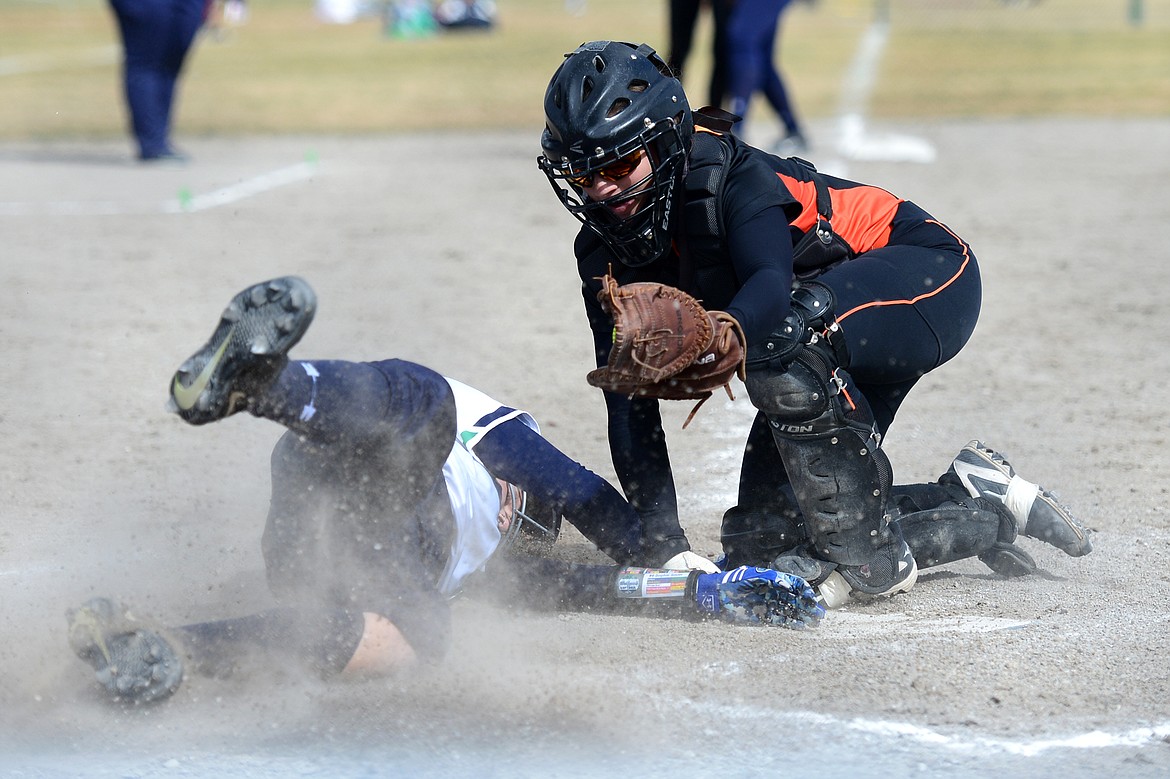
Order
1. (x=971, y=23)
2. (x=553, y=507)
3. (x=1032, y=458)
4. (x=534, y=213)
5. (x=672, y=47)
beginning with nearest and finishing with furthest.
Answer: (x=553, y=507) < (x=1032, y=458) < (x=534, y=213) < (x=672, y=47) < (x=971, y=23)

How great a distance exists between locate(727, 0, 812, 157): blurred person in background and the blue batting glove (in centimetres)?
709

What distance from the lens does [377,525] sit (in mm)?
3094

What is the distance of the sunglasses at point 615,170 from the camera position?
3178mm

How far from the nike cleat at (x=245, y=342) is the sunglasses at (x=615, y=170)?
2.49 ft

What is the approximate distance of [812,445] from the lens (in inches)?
128

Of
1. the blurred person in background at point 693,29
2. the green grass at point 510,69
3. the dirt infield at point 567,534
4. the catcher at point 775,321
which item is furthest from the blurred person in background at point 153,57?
the catcher at point 775,321

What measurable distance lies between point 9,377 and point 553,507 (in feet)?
9.90

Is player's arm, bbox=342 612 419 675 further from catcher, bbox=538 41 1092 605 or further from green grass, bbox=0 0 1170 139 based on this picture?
green grass, bbox=0 0 1170 139

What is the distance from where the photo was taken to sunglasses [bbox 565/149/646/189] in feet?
10.4

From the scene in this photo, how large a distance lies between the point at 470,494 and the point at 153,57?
8.30 metres

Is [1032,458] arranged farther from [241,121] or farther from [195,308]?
[241,121]

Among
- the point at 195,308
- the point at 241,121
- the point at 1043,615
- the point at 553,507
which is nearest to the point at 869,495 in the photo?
the point at 1043,615

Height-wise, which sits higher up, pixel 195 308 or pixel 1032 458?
pixel 1032 458

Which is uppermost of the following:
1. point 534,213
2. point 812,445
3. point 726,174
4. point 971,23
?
point 726,174
